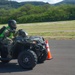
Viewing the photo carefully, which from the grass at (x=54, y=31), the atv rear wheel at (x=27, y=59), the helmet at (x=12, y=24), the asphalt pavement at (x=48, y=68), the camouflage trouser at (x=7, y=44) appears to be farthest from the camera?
the grass at (x=54, y=31)

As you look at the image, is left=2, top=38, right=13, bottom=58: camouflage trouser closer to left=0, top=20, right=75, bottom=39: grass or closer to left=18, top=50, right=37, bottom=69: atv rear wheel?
left=18, top=50, right=37, bottom=69: atv rear wheel

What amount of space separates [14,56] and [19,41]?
2.03 feet

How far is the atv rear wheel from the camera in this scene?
36.8ft

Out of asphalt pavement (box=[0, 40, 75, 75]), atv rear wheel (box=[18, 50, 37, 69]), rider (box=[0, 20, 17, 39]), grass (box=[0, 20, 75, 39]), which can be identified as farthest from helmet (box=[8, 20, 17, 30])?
grass (box=[0, 20, 75, 39])

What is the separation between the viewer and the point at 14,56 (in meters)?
11.9

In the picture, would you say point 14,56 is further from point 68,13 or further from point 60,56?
point 68,13

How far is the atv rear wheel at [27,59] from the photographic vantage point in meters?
11.2

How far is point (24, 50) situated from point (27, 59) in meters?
0.36

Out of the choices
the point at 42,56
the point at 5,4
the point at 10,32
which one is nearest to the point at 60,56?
the point at 42,56

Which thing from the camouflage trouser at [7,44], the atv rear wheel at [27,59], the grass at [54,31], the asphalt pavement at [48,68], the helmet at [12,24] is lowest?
the grass at [54,31]

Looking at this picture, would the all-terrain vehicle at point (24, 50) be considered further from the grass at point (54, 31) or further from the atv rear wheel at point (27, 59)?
the grass at point (54, 31)

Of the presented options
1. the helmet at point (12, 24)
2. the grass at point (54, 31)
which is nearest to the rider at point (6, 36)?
the helmet at point (12, 24)

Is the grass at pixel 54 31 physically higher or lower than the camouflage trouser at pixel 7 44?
lower

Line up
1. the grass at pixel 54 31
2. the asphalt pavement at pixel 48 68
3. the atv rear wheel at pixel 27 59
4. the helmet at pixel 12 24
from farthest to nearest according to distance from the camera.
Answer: the grass at pixel 54 31
the helmet at pixel 12 24
the atv rear wheel at pixel 27 59
the asphalt pavement at pixel 48 68
